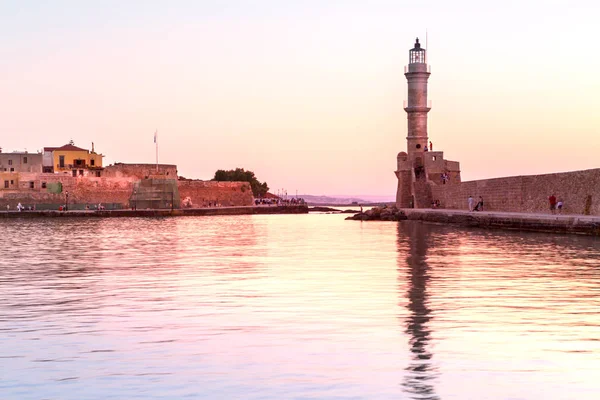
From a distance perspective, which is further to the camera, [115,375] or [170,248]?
[170,248]

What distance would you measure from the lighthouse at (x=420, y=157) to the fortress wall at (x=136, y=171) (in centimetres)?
3337

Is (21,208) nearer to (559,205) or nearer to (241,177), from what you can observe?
(241,177)

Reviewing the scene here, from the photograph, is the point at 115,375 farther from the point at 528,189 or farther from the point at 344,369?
the point at 528,189

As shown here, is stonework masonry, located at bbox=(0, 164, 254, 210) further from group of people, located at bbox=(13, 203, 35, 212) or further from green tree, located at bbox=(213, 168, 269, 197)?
green tree, located at bbox=(213, 168, 269, 197)

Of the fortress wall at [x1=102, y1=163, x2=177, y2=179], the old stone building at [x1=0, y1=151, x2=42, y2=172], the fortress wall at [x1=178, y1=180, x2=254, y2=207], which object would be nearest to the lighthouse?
the fortress wall at [x1=178, y1=180, x2=254, y2=207]

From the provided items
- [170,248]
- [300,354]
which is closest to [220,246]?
[170,248]

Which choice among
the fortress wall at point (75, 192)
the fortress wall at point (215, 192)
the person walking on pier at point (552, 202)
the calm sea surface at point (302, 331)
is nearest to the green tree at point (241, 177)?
the fortress wall at point (215, 192)

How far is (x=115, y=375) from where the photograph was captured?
6168mm

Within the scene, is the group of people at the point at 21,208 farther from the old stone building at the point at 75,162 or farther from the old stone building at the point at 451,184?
the old stone building at the point at 451,184

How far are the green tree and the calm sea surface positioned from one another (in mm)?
86473

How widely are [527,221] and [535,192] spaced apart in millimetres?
3644

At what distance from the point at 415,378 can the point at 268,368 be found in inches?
46.9

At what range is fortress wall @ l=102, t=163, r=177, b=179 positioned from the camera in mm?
75438

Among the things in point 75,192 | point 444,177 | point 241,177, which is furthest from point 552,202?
point 241,177
